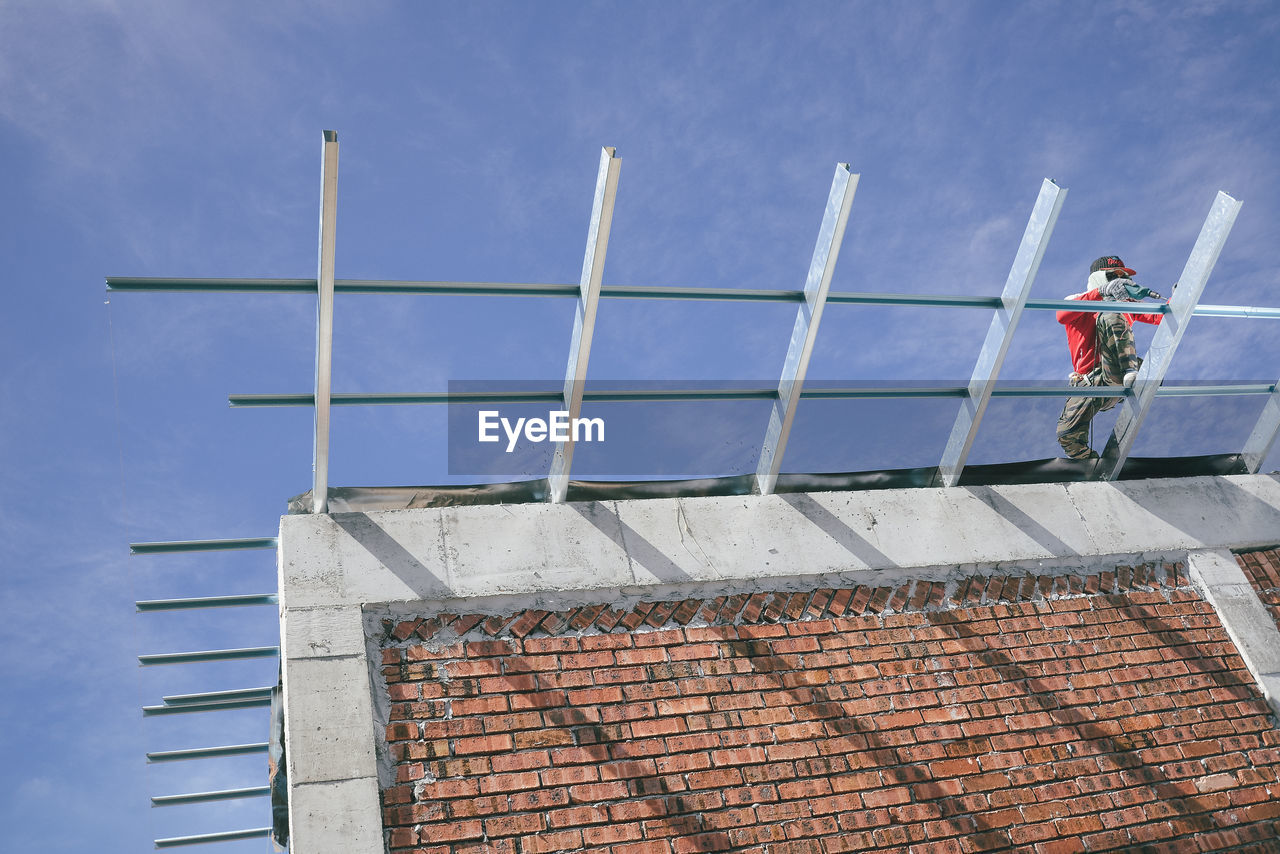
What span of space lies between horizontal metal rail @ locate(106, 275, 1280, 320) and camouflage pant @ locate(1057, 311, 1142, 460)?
466 millimetres

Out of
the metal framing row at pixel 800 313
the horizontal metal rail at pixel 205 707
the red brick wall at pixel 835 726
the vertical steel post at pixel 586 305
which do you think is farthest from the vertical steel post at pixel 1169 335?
the horizontal metal rail at pixel 205 707

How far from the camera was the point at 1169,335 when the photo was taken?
23.1ft

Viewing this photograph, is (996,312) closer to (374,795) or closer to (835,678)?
(835,678)

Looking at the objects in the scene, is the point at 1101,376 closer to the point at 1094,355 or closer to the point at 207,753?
the point at 1094,355

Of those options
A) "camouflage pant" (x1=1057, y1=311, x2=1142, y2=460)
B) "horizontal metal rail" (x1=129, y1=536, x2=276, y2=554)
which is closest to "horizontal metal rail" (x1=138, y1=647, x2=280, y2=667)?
"horizontal metal rail" (x1=129, y1=536, x2=276, y2=554)

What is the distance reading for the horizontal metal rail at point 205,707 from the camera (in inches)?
327

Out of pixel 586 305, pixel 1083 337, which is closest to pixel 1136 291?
pixel 1083 337

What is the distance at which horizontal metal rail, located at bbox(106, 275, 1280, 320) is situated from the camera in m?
5.18

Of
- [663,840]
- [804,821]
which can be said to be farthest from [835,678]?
[663,840]

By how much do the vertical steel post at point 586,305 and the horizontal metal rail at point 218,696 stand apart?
3661mm

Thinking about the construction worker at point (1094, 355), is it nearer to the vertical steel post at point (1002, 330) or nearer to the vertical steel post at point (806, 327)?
the vertical steel post at point (1002, 330)

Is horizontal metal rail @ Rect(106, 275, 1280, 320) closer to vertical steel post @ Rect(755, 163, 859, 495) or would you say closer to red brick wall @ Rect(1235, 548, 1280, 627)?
vertical steel post @ Rect(755, 163, 859, 495)

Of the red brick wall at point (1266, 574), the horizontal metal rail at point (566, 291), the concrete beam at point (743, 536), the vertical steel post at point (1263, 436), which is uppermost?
the horizontal metal rail at point (566, 291)

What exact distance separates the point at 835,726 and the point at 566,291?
2.87 m
